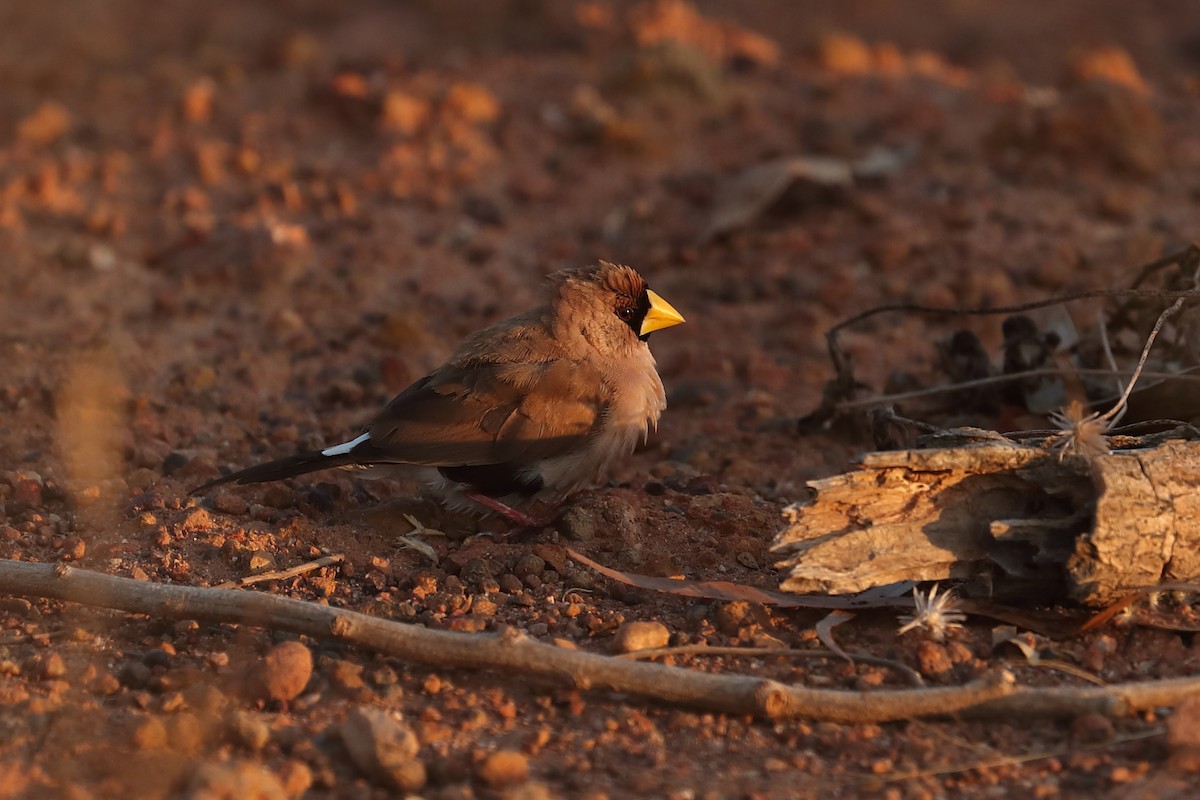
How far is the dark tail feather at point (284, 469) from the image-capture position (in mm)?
4570

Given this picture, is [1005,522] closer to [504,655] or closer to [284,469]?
[504,655]

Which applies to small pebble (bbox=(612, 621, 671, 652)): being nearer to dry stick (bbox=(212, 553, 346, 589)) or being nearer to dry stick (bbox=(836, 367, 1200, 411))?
dry stick (bbox=(212, 553, 346, 589))

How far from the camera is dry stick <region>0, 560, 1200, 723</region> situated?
10.6ft

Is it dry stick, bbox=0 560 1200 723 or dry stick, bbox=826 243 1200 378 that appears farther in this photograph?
dry stick, bbox=826 243 1200 378

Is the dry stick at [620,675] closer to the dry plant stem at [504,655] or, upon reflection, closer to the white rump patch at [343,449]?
the dry plant stem at [504,655]

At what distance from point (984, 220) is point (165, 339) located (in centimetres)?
438

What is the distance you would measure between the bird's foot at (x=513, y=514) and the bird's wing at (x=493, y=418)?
17cm

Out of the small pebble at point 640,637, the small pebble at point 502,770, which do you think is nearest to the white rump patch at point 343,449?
the small pebble at point 640,637

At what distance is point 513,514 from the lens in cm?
473

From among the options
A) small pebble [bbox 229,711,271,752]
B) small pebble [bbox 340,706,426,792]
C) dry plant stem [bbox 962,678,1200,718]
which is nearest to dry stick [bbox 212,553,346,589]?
small pebble [bbox 229,711,271,752]

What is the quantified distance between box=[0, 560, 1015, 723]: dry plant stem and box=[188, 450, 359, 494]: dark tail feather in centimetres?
84

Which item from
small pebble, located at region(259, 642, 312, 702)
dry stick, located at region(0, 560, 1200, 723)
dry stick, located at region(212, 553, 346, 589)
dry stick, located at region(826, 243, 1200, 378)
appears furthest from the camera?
dry stick, located at region(826, 243, 1200, 378)

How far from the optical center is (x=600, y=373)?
489cm

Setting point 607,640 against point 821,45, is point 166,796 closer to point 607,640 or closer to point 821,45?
point 607,640
